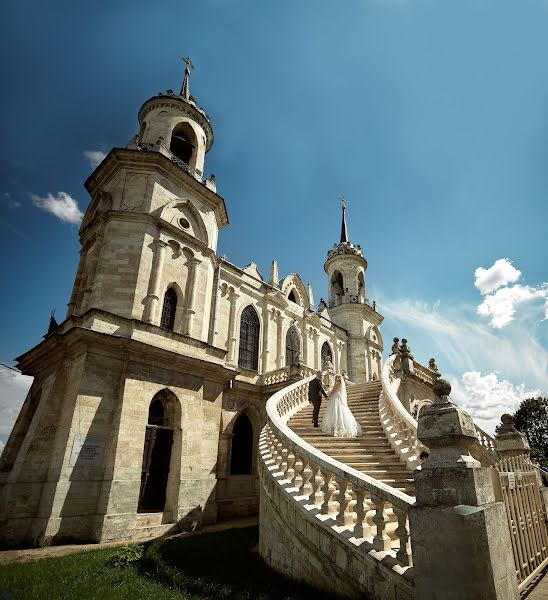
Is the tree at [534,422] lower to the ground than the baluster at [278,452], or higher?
higher

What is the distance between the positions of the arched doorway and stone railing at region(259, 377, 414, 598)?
19.7ft

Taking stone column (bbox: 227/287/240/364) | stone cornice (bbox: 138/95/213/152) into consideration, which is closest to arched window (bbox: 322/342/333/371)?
stone column (bbox: 227/287/240/364)

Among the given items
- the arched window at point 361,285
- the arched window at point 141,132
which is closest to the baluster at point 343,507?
the arched window at point 141,132

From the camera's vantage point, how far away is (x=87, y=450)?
1131 centimetres

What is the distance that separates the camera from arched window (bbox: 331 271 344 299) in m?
31.5

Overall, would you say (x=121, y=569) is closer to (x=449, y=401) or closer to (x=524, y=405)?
(x=449, y=401)

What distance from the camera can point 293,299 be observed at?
84.2 feet

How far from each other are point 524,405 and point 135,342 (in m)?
46.2

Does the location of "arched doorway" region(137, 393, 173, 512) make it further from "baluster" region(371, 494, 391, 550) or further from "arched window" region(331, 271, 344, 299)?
"arched window" region(331, 271, 344, 299)

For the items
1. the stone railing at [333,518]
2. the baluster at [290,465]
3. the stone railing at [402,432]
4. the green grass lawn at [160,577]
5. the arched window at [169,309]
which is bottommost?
the green grass lawn at [160,577]

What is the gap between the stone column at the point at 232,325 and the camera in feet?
63.0

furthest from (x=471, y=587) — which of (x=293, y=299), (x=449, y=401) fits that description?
(x=293, y=299)

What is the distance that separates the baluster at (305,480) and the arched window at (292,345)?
1589 cm

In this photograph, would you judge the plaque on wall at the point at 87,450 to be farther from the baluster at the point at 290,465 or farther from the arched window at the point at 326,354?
the arched window at the point at 326,354
